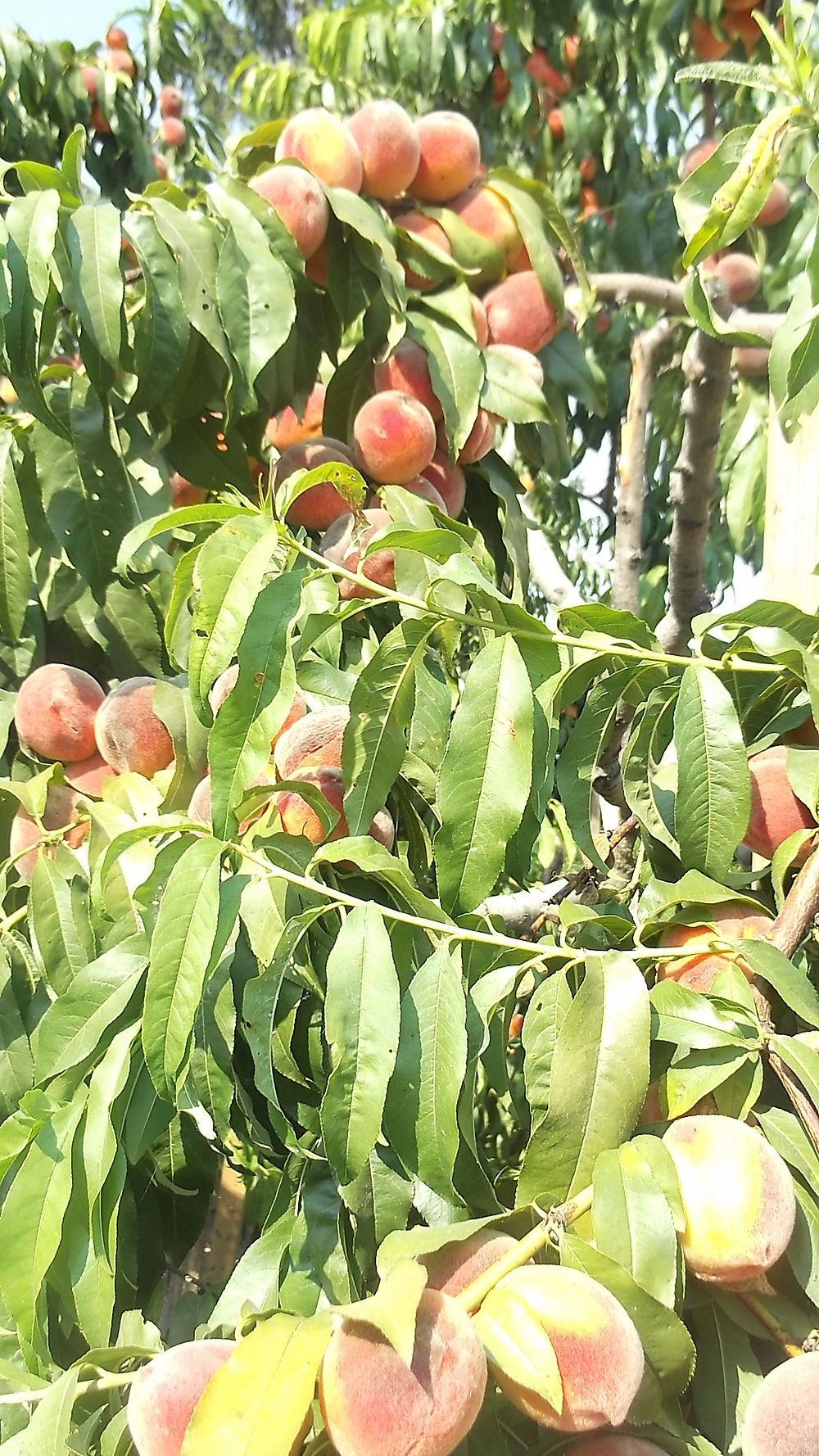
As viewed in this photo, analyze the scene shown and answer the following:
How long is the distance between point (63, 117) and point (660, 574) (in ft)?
5.06

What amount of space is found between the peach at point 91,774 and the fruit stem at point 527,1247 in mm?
593

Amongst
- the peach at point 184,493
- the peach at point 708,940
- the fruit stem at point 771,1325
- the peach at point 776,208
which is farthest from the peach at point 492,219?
the fruit stem at point 771,1325

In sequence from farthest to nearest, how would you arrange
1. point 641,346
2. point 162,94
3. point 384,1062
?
1. point 162,94
2. point 641,346
3. point 384,1062

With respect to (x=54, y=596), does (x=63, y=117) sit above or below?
above

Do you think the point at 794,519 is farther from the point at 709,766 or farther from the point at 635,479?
the point at 709,766

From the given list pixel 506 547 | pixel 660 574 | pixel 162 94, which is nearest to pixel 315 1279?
pixel 506 547

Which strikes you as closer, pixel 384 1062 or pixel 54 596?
pixel 384 1062

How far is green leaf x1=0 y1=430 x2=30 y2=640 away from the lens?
102 cm

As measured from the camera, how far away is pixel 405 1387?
452 mm

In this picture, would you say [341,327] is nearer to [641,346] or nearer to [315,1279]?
[641,346]

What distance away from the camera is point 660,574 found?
2.29 meters

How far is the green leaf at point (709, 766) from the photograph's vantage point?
0.66 m

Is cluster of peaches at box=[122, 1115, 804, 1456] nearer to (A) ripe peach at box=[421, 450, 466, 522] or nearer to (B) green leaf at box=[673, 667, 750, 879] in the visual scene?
(B) green leaf at box=[673, 667, 750, 879]

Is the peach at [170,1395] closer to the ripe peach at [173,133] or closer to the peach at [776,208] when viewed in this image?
the peach at [776,208]
